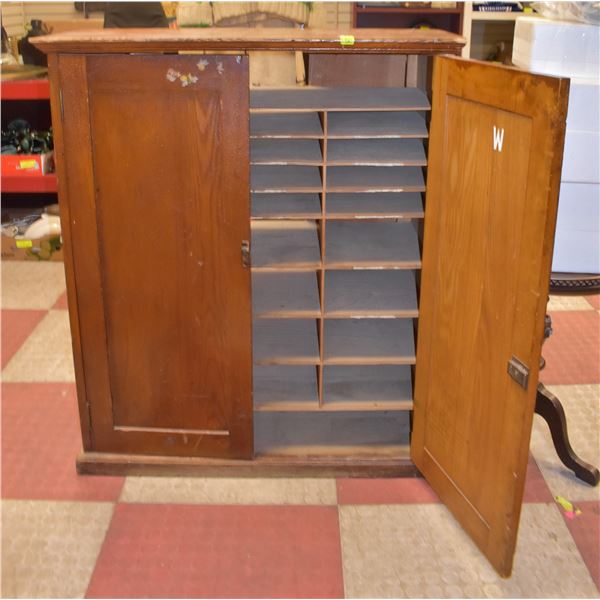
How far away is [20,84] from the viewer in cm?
444

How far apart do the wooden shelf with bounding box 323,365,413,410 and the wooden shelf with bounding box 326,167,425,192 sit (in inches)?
28.7

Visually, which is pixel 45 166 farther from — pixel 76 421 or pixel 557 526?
pixel 557 526

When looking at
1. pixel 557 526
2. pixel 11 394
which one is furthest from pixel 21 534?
pixel 557 526

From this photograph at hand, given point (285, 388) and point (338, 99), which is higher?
point (338, 99)

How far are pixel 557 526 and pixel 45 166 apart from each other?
350cm

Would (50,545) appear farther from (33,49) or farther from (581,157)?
(33,49)

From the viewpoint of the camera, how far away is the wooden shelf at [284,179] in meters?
2.26

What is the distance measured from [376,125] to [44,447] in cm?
163

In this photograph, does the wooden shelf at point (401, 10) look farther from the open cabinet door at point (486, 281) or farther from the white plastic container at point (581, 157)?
the open cabinet door at point (486, 281)

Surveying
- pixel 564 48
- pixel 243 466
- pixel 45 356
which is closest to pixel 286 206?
pixel 243 466

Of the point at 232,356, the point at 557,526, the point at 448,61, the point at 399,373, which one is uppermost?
the point at 448,61

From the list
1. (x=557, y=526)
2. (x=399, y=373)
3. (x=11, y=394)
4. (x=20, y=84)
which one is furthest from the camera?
(x=20, y=84)

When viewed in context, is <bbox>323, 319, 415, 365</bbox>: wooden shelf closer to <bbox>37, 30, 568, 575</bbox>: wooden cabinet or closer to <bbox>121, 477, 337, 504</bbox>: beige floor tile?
<bbox>37, 30, 568, 575</bbox>: wooden cabinet

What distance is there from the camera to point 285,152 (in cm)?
232
